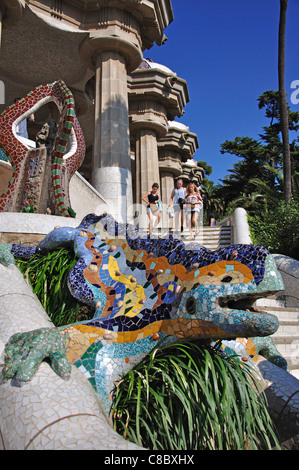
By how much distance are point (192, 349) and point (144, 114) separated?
18216 millimetres

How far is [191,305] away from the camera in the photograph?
250cm

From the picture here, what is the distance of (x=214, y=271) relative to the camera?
250 centimetres

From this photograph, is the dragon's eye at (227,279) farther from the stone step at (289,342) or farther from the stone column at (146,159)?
the stone column at (146,159)

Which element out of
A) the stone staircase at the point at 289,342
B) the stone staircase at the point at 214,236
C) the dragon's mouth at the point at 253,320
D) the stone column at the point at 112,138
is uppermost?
the stone column at the point at 112,138

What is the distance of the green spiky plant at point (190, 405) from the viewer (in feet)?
7.25

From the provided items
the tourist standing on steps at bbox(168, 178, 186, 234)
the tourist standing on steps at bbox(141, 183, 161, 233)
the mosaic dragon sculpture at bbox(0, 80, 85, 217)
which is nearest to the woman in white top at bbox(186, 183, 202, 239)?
the tourist standing on steps at bbox(168, 178, 186, 234)

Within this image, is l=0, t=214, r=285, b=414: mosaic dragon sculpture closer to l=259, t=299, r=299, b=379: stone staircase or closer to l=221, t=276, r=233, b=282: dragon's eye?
l=221, t=276, r=233, b=282: dragon's eye

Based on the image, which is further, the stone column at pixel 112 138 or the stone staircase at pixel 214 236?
the stone column at pixel 112 138

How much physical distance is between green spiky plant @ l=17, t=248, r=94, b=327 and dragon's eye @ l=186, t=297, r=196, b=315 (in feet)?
3.61

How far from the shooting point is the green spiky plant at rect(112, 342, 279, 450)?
2.21 metres

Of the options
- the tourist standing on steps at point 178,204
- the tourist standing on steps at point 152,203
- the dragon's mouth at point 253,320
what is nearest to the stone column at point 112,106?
the tourist standing on steps at point 178,204

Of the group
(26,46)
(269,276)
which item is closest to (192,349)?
(269,276)

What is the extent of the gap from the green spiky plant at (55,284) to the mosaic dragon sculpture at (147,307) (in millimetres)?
290

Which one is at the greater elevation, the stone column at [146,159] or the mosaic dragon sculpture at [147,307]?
the stone column at [146,159]
